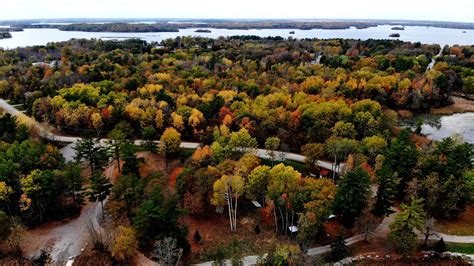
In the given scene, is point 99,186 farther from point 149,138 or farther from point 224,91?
point 224,91

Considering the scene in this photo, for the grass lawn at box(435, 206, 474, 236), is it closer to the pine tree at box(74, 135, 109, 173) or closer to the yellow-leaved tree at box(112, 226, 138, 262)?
the yellow-leaved tree at box(112, 226, 138, 262)

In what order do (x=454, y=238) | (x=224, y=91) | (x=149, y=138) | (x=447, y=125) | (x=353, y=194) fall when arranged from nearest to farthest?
(x=454, y=238)
(x=353, y=194)
(x=149, y=138)
(x=224, y=91)
(x=447, y=125)

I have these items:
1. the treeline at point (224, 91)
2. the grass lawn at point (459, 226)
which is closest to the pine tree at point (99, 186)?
the treeline at point (224, 91)

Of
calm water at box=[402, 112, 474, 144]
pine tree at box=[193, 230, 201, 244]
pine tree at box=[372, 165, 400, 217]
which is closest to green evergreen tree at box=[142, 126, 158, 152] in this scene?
pine tree at box=[193, 230, 201, 244]

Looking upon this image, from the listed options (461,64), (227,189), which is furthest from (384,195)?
(461,64)

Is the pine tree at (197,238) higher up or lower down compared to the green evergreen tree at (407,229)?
lower down

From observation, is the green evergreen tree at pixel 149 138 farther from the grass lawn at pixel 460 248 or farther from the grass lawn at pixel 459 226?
the grass lawn at pixel 460 248
